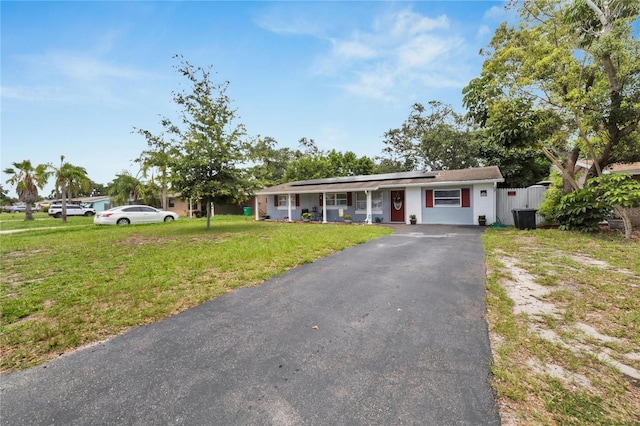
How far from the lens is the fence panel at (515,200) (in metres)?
13.7

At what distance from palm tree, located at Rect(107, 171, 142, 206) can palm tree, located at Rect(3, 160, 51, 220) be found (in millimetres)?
7193

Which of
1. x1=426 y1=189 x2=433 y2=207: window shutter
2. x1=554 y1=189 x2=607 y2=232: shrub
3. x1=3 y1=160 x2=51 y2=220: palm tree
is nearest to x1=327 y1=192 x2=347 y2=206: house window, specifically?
x1=426 y1=189 x2=433 y2=207: window shutter

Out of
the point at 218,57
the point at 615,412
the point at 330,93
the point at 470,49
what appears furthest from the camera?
the point at 330,93

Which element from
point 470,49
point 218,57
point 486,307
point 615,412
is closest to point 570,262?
point 486,307

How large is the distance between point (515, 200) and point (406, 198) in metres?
5.43

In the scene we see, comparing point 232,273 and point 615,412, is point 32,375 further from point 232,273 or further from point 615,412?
point 615,412

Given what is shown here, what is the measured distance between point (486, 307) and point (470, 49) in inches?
572

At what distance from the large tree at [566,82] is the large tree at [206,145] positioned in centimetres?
1143

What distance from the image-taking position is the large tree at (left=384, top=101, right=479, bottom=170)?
1040 inches

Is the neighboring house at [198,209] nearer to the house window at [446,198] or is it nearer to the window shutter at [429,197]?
the window shutter at [429,197]

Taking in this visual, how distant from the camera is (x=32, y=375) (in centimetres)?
233

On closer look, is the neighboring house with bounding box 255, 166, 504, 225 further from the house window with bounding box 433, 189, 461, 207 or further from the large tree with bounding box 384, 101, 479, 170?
the large tree with bounding box 384, 101, 479, 170

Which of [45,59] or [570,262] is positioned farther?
[45,59]

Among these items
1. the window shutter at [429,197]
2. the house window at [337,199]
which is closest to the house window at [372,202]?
the house window at [337,199]
